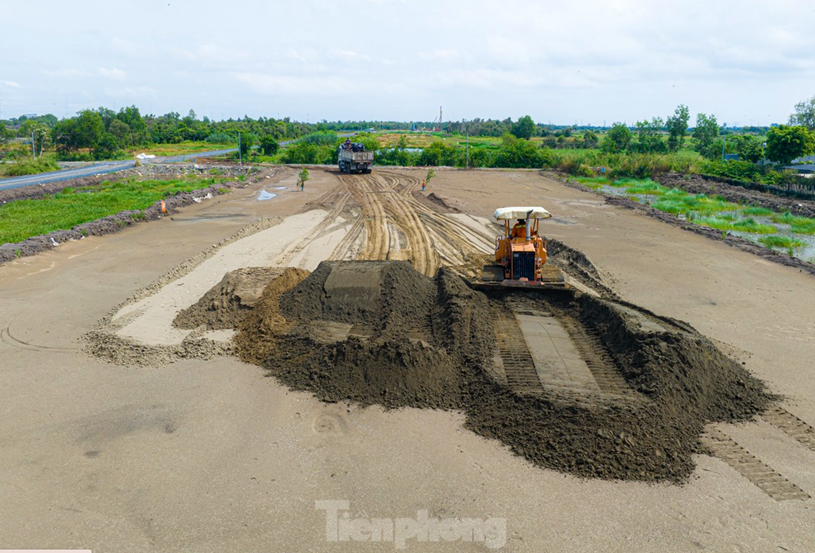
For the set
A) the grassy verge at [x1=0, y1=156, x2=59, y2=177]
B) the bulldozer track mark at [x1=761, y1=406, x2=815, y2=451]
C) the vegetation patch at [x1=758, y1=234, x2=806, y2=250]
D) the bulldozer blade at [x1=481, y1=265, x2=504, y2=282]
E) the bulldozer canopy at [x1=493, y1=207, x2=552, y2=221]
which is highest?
the grassy verge at [x1=0, y1=156, x2=59, y2=177]

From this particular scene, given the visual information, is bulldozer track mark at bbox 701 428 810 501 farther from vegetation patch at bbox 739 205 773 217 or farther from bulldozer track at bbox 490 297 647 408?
vegetation patch at bbox 739 205 773 217

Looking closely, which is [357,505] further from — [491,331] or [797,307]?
[797,307]

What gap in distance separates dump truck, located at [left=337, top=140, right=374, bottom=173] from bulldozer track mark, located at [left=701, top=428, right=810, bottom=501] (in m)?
42.7

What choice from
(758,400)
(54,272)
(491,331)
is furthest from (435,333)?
(54,272)

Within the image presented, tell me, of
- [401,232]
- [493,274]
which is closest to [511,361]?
[493,274]

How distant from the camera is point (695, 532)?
6.27 metres

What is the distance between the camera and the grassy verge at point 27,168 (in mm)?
47406

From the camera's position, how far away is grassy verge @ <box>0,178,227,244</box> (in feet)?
75.4

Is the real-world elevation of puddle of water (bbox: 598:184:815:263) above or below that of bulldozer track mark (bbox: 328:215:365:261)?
above

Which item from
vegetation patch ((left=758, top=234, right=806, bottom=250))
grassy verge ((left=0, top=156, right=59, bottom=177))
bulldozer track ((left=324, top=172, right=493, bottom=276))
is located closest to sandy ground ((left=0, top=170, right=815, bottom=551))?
bulldozer track ((left=324, top=172, right=493, bottom=276))

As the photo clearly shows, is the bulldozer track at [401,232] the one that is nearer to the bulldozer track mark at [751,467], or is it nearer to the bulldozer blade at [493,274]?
the bulldozer blade at [493,274]

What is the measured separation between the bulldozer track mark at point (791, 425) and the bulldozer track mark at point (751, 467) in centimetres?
104

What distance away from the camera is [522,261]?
13797 millimetres

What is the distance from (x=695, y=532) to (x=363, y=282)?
8.78m
